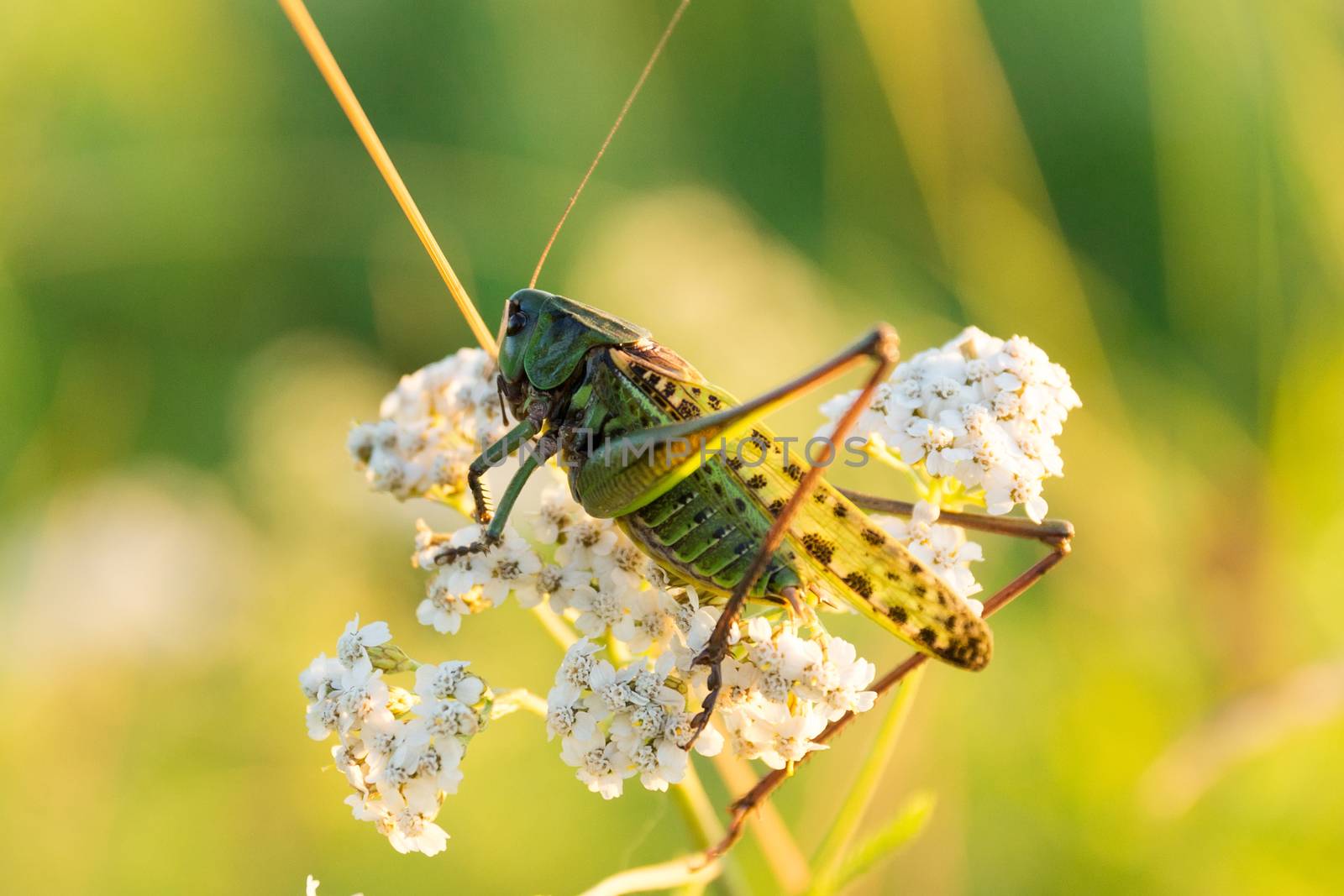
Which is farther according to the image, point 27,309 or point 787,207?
point 787,207

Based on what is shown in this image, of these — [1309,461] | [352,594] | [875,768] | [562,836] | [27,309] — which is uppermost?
[27,309]

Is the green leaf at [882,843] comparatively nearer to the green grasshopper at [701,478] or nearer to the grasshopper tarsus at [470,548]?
the green grasshopper at [701,478]

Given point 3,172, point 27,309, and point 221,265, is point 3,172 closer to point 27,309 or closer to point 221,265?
point 27,309

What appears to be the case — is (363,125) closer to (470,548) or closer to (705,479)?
(470,548)

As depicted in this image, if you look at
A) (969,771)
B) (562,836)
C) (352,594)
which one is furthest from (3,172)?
(969,771)

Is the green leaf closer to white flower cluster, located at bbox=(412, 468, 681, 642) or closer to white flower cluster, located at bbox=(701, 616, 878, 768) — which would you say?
white flower cluster, located at bbox=(701, 616, 878, 768)

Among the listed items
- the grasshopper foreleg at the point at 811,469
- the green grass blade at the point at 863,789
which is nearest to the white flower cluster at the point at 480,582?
the grasshopper foreleg at the point at 811,469

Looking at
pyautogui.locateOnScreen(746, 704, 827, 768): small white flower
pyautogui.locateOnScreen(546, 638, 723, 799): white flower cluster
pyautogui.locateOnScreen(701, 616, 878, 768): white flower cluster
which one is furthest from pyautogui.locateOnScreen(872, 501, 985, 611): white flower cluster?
pyautogui.locateOnScreen(546, 638, 723, 799): white flower cluster
